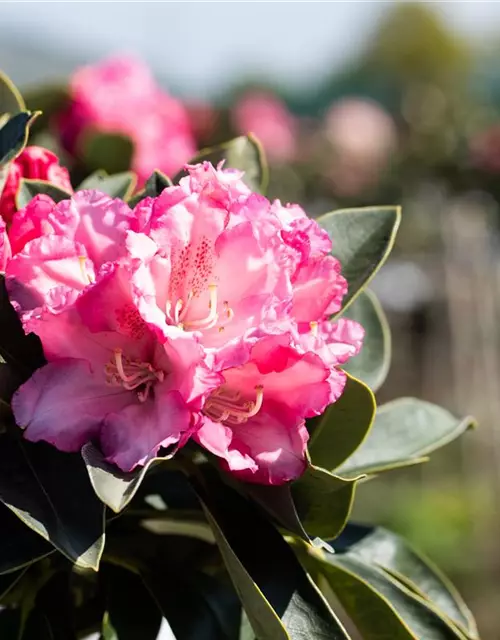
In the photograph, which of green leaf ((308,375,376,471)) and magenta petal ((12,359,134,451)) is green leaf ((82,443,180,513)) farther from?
green leaf ((308,375,376,471))

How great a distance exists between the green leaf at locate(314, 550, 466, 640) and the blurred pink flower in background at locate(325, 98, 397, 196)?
9.76 feet

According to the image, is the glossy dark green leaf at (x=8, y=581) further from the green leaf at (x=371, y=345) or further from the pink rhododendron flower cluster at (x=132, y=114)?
the pink rhododendron flower cluster at (x=132, y=114)

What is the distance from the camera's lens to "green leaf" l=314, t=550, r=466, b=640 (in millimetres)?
588

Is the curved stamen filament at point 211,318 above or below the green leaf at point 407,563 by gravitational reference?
above

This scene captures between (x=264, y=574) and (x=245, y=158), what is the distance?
290 mm

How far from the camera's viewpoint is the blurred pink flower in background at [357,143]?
11.8ft

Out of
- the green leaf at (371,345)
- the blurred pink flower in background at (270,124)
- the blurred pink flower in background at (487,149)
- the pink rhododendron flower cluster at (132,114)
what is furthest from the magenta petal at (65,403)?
the blurred pink flower in background at (487,149)

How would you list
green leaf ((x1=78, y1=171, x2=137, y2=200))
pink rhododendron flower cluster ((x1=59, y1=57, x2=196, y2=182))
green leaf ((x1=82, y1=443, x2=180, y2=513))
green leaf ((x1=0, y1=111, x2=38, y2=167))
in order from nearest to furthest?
1. green leaf ((x1=82, y1=443, x2=180, y2=513))
2. green leaf ((x1=0, y1=111, x2=38, y2=167))
3. green leaf ((x1=78, y1=171, x2=137, y2=200))
4. pink rhododendron flower cluster ((x1=59, y1=57, x2=196, y2=182))

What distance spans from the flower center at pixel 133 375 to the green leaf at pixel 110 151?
0.66m

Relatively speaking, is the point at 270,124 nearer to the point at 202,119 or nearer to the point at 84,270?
the point at 202,119

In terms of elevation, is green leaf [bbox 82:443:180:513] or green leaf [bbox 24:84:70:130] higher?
green leaf [bbox 82:443:180:513]

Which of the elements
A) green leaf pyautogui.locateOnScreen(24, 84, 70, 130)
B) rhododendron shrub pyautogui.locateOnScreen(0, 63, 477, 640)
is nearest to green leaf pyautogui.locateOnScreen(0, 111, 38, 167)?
rhododendron shrub pyautogui.locateOnScreen(0, 63, 477, 640)

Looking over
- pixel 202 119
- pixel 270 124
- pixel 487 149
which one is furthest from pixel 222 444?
pixel 487 149

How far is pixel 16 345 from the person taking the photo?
1.73ft
